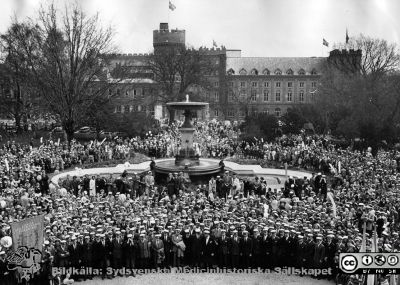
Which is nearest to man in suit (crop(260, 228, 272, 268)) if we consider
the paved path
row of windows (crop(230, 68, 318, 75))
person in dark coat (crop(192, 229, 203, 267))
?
person in dark coat (crop(192, 229, 203, 267))

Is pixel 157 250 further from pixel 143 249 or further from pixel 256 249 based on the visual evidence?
pixel 256 249

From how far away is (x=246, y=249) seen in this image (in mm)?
14609

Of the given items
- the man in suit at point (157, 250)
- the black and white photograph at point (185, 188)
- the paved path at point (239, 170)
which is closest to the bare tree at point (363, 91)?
the black and white photograph at point (185, 188)

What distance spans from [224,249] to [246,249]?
0.66 m

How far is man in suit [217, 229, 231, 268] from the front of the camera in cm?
1459

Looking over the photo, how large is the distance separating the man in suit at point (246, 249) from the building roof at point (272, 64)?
81.4 m

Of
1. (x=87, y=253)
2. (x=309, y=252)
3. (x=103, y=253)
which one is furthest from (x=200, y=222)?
(x=87, y=253)

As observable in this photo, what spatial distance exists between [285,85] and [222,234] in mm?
82387

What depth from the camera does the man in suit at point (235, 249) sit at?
14547mm

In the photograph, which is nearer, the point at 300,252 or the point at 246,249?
the point at 300,252

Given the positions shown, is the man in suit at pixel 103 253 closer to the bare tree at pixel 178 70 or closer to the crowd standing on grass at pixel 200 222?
the crowd standing on grass at pixel 200 222

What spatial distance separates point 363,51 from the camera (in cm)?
6819

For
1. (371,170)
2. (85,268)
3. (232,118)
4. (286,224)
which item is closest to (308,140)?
(371,170)

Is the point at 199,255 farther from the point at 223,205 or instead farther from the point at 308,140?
the point at 308,140
